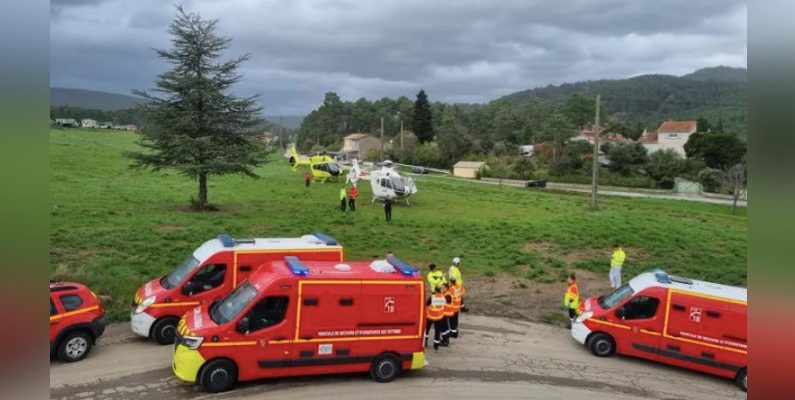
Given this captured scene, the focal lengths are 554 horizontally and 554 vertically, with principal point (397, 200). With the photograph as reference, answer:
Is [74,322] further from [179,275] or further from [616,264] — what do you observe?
[616,264]

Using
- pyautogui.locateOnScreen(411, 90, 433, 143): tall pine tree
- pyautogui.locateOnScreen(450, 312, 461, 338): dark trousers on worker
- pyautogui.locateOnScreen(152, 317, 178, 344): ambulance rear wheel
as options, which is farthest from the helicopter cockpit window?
pyautogui.locateOnScreen(411, 90, 433, 143): tall pine tree

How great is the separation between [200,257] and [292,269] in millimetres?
3345

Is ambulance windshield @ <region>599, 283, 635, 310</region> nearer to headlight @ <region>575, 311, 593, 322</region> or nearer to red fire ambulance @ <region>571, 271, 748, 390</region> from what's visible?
red fire ambulance @ <region>571, 271, 748, 390</region>

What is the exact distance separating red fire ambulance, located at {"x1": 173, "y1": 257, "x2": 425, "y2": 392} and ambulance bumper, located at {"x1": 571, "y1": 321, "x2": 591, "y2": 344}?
183 inches

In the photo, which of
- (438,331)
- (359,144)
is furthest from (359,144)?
(438,331)

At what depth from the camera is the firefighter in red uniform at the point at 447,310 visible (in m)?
13.1

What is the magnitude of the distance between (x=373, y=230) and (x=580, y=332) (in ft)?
46.4

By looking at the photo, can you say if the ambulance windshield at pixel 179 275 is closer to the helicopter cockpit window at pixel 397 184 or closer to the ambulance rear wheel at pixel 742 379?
the ambulance rear wheel at pixel 742 379

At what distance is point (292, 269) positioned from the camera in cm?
1138

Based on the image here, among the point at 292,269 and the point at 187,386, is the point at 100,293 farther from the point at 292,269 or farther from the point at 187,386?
the point at 292,269

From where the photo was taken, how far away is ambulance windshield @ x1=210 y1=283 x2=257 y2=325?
35.9 feet

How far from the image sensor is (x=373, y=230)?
2678cm

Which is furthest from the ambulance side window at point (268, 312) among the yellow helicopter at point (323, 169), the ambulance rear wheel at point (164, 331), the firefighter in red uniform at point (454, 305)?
the yellow helicopter at point (323, 169)
